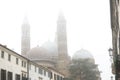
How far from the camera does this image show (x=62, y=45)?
264ft

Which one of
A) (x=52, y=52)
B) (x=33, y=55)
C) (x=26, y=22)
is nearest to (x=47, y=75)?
(x=33, y=55)

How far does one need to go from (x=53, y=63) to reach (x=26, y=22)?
490 inches

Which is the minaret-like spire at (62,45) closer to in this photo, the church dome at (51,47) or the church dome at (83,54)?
the church dome at (51,47)

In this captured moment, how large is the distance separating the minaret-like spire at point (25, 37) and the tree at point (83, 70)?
18.9 meters

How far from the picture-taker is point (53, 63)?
79375 millimetres

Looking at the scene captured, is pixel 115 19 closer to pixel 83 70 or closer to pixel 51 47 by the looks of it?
pixel 83 70

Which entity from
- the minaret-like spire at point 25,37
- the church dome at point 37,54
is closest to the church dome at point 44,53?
the church dome at point 37,54

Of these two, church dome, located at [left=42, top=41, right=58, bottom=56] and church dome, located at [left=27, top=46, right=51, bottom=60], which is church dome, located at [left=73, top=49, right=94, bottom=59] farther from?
church dome, located at [left=27, top=46, right=51, bottom=60]

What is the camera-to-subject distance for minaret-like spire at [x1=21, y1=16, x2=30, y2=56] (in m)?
83.8

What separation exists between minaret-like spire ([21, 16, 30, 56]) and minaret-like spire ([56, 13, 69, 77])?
26.9 ft

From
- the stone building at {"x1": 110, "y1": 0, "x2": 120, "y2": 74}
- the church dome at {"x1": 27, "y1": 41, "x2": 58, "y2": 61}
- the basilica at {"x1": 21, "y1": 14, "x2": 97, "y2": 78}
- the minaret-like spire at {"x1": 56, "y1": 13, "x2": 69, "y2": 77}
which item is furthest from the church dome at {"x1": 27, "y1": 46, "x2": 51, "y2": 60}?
the stone building at {"x1": 110, "y1": 0, "x2": 120, "y2": 74}

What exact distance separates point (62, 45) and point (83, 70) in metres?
14.9

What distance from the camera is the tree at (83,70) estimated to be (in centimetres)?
6575

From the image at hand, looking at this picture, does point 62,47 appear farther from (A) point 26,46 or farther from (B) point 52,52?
(A) point 26,46
